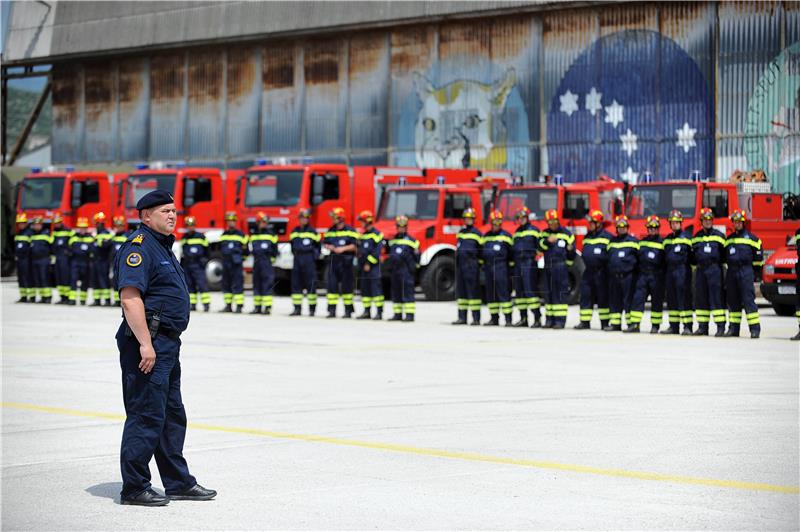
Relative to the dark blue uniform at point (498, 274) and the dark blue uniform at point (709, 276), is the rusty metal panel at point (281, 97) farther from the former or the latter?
the dark blue uniform at point (709, 276)

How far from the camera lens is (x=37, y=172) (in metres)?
33.8

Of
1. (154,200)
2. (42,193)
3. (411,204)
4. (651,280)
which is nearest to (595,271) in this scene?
(651,280)

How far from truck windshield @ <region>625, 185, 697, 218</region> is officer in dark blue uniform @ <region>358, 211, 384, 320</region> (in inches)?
203

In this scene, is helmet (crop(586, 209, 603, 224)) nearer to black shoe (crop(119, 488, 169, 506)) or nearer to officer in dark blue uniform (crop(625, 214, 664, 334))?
officer in dark blue uniform (crop(625, 214, 664, 334))

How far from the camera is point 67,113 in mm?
49625

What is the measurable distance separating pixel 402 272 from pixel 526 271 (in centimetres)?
225

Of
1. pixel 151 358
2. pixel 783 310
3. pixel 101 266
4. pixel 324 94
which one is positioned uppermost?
pixel 324 94

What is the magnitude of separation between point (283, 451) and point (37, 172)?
26.6 metres


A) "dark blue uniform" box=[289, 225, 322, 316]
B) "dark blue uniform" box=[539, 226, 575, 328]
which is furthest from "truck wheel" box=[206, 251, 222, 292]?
"dark blue uniform" box=[539, 226, 575, 328]

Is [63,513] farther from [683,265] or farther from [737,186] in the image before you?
[737,186]

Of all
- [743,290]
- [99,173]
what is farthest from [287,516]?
[99,173]

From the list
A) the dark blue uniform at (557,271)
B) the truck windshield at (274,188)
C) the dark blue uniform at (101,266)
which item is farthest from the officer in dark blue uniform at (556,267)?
the dark blue uniform at (101,266)

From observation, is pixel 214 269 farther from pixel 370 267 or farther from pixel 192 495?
pixel 192 495

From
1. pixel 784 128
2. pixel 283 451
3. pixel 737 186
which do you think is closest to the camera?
pixel 283 451
